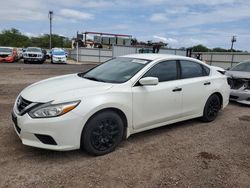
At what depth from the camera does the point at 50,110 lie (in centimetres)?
344

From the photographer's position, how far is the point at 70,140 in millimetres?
3490

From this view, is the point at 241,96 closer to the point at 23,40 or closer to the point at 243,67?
the point at 243,67

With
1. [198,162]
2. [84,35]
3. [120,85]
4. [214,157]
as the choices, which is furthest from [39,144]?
[84,35]

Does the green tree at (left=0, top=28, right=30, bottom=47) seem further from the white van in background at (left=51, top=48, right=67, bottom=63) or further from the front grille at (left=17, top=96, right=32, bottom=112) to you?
the front grille at (left=17, top=96, right=32, bottom=112)

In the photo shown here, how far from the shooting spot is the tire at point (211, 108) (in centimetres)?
554

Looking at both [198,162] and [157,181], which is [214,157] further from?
[157,181]

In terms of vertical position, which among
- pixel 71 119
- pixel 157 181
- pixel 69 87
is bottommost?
pixel 157 181

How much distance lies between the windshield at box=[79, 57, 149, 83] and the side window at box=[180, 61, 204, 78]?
2.93 feet

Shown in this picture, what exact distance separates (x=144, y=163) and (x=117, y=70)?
→ 5.78 ft

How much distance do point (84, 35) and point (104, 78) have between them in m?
35.3

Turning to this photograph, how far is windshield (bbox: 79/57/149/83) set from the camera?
4328 millimetres

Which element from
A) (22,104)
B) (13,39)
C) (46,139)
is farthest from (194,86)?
(13,39)

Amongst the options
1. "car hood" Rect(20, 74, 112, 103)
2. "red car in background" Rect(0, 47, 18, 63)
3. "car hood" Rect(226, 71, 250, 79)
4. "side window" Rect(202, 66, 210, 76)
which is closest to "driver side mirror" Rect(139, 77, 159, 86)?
"car hood" Rect(20, 74, 112, 103)

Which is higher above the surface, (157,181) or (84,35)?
(84,35)
